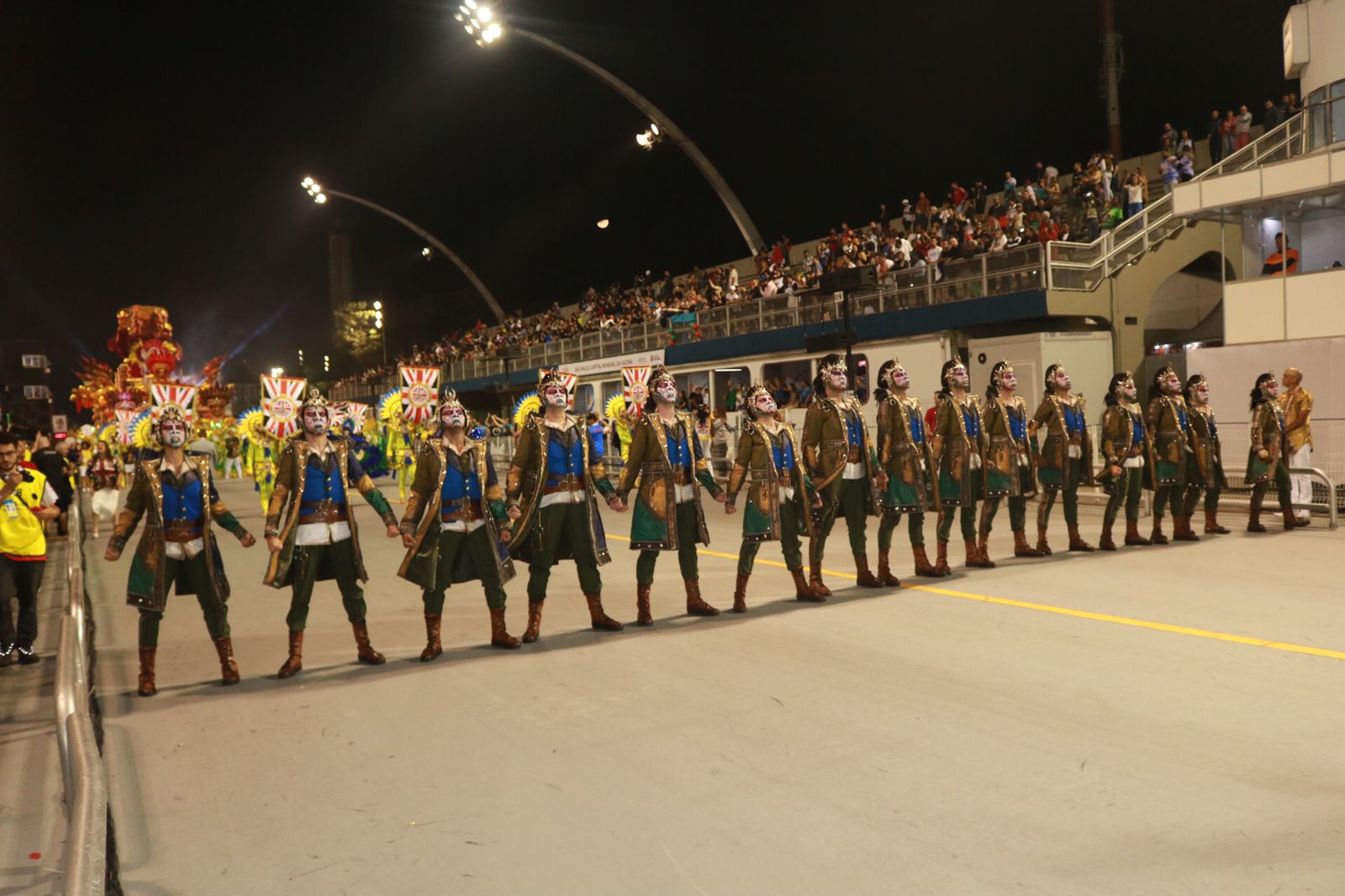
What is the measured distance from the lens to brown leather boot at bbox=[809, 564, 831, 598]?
32.0 ft

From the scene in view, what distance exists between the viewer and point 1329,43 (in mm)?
19578

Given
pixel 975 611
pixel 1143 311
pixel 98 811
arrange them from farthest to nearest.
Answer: pixel 1143 311, pixel 975 611, pixel 98 811

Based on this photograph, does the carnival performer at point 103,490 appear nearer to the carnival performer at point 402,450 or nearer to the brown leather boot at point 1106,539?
A: the carnival performer at point 402,450

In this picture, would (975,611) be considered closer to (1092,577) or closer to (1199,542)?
(1092,577)

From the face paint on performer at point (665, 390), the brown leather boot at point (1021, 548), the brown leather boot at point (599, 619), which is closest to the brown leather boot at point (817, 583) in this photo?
the brown leather boot at point (599, 619)

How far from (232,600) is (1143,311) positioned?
18915 mm

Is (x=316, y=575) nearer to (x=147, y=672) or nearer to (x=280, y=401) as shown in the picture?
(x=147, y=672)

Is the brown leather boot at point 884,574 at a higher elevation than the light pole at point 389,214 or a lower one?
lower

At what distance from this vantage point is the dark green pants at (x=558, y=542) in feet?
28.2

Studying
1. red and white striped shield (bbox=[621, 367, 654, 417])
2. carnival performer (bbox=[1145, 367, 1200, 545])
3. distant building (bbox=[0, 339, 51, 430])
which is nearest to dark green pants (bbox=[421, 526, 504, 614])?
carnival performer (bbox=[1145, 367, 1200, 545])

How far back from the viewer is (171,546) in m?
7.57

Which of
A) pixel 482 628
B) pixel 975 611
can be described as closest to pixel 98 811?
pixel 482 628

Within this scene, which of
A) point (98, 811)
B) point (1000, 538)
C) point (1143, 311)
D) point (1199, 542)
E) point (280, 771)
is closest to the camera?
point (98, 811)

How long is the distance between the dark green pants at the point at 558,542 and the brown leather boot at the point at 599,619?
0.64 feet
